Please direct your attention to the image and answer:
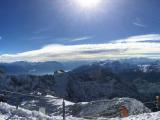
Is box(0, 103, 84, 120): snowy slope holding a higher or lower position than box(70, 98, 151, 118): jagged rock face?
higher

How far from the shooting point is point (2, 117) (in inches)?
667

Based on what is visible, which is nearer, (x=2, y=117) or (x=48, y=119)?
(x=2, y=117)

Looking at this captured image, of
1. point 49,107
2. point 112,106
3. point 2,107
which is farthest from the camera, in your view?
point 49,107

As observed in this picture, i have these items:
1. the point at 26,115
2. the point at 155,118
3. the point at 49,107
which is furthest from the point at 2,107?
the point at 49,107

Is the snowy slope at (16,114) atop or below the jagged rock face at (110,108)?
atop

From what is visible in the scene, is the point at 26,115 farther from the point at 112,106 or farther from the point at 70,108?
the point at 70,108

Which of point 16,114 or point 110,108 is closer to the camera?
point 16,114

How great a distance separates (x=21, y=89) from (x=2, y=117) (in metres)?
182

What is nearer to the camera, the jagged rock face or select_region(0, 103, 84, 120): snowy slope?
select_region(0, 103, 84, 120): snowy slope

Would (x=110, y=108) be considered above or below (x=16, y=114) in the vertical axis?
below

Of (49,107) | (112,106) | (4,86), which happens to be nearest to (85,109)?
(112,106)

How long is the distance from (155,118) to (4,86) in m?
175

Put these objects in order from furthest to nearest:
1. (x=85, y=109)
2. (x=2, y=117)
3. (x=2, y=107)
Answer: (x=85, y=109), (x=2, y=107), (x=2, y=117)

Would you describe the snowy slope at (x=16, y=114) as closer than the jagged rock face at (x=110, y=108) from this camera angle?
Yes
